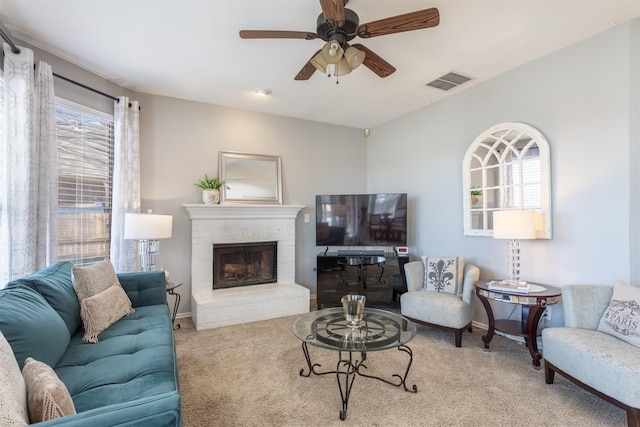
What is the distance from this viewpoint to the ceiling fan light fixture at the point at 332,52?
1962 millimetres

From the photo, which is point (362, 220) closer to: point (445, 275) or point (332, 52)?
point (445, 275)

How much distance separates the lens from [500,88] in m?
3.21

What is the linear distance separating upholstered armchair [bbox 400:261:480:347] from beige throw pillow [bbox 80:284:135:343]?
2609 millimetres

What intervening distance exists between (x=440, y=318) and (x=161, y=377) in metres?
2.46

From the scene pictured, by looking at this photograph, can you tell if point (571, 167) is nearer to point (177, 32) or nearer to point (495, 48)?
point (495, 48)

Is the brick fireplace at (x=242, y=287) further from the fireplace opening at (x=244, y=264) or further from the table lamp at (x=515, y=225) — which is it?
the table lamp at (x=515, y=225)

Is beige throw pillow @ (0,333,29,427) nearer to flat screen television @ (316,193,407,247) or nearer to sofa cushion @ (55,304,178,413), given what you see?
sofa cushion @ (55,304,178,413)

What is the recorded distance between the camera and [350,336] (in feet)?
6.82

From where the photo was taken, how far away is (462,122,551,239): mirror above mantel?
283 cm

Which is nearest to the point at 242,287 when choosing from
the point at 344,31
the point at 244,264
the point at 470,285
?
the point at 244,264

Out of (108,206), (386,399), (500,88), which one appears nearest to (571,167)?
(500,88)

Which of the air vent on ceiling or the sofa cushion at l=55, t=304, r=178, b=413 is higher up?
the air vent on ceiling

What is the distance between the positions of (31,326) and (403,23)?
102 inches

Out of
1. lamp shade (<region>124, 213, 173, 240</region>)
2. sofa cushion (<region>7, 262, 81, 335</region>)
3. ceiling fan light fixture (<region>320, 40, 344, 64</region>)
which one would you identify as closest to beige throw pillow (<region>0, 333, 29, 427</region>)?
sofa cushion (<region>7, 262, 81, 335</region>)
